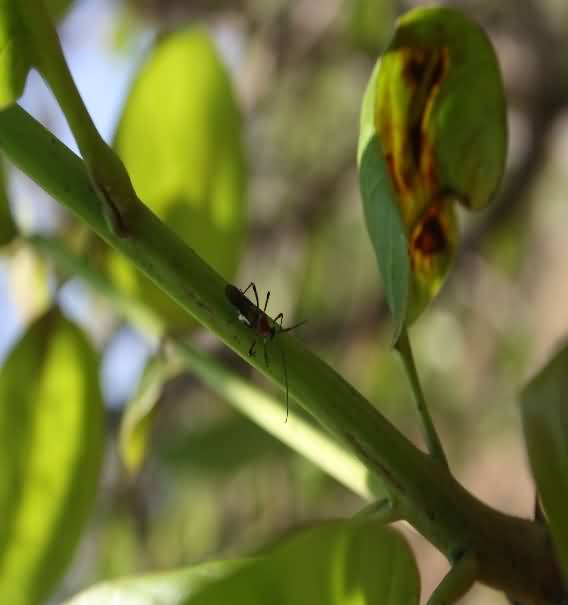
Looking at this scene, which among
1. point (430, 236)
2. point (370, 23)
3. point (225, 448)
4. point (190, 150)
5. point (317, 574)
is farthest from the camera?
point (370, 23)

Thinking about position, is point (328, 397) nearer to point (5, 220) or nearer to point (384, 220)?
point (384, 220)

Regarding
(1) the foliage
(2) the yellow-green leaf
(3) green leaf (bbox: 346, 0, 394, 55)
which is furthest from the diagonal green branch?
(3) green leaf (bbox: 346, 0, 394, 55)

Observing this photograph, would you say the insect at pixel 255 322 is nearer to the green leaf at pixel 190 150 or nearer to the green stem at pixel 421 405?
the green stem at pixel 421 405

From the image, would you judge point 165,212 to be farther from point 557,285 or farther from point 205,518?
point 205,518

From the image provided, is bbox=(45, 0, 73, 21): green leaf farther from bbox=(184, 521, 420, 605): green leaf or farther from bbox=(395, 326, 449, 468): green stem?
bbox=(184, 521, 420, 605): green leaf

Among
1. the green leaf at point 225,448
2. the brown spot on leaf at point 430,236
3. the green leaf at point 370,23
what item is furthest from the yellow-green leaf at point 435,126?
the green leaf at point 370,23

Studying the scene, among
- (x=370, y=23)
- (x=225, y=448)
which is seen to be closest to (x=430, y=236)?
(x=225, y=448)
